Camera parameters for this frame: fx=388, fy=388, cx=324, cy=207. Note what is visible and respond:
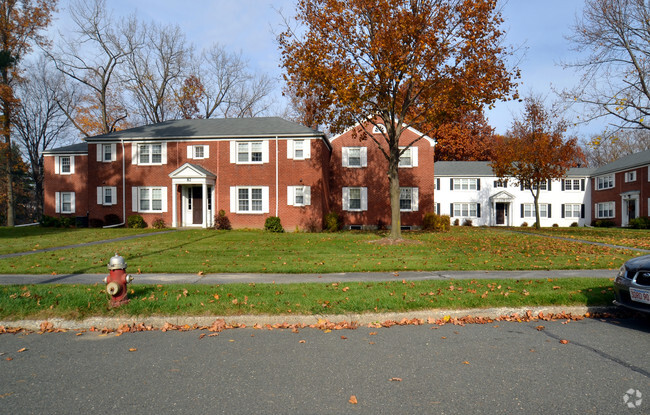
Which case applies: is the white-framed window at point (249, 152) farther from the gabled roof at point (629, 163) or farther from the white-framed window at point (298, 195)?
the gabled roof at point (629, 163)

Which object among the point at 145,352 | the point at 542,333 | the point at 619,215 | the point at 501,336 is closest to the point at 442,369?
the point at 501,336

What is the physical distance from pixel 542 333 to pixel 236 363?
4.22 m

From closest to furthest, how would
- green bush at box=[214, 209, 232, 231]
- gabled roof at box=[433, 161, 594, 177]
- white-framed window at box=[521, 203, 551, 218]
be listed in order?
green bush at box=[214, 209, 232, 231] < gabled roof at box=[433, 161, 594, 177] < white-framed window at box=[521, 203, 551, 218]

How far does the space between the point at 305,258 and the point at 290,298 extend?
5625mm

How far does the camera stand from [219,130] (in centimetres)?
2645

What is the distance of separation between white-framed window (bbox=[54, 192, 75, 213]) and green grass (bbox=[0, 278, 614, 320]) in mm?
25394

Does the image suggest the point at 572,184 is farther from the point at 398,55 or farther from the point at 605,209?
the point at 398,55

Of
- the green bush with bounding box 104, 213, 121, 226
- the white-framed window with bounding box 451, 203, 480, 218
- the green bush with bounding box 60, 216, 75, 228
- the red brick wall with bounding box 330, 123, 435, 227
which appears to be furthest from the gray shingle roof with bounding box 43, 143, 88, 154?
the white-framed window with bounding box 451, 203, 480, 218

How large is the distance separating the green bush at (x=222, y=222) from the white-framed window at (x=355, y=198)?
848cm

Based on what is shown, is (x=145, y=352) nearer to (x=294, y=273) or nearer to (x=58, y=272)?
(x=294, y=273)

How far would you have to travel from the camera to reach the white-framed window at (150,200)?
2598 centimetres

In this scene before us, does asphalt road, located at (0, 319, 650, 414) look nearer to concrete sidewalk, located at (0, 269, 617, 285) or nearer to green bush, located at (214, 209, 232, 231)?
concrete sidewalk, located at (0, 269, 617, 285)

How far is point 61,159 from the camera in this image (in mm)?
29797

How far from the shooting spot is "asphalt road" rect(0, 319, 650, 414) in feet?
11.2
